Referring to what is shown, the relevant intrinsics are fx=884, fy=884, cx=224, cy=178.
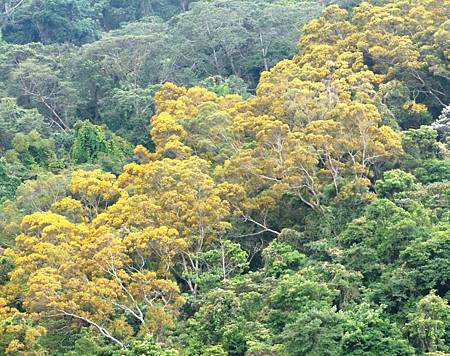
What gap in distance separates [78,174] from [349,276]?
954 cm

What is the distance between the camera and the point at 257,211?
23.7 meters

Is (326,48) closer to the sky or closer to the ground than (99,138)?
closer to the sky

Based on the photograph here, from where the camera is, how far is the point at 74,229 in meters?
22.5

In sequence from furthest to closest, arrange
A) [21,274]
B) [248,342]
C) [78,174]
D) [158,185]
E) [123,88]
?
[123,88]
[78,174]
[158,185]
[21,274]
[248,342]

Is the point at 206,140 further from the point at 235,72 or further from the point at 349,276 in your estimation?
the point at 235,72

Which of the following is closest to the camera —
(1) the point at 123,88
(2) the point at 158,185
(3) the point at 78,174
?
(2) the point at 158,185

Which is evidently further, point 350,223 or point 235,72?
point 235,72

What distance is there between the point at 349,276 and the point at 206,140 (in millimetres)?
8304

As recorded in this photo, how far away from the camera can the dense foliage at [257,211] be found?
1914 centimetres

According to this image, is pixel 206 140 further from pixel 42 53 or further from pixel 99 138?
pixel 42 53

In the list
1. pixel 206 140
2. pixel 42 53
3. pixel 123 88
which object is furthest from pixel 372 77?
pixel 42 53

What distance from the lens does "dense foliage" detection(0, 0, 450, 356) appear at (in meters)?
19.1

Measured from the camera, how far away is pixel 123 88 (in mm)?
35375

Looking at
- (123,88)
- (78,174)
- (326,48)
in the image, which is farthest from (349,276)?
(123,88)
